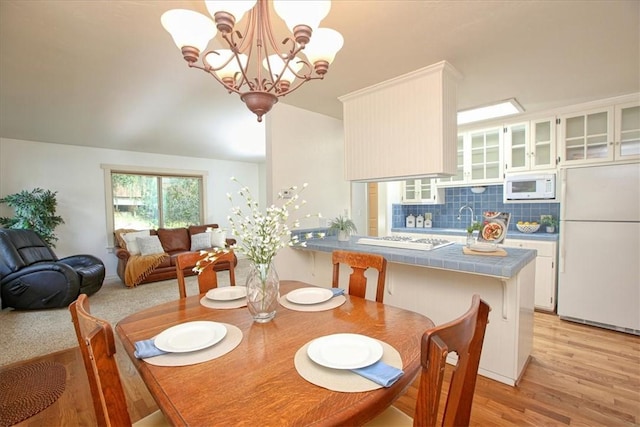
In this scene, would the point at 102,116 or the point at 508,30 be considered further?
the point at 102,116

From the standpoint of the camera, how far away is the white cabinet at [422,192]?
424cm

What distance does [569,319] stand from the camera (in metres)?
3.03

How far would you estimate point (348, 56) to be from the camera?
2102mm

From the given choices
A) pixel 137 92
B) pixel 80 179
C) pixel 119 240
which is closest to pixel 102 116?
pixel 137 92

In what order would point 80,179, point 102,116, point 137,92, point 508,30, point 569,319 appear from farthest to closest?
1. point 80,179
2. point 102,116
3. point 137,92
4. point 569,319
5. point 508,30

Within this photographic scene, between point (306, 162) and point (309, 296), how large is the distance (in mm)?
1861

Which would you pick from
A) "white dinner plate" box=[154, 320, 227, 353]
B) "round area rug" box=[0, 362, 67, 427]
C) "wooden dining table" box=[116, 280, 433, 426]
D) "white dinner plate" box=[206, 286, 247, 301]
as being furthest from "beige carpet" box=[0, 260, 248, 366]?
"white dinner plate" box=[154, 320, 227, 353]

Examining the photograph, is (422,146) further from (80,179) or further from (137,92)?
(80,179)

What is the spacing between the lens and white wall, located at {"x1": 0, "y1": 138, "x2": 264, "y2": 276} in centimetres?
459

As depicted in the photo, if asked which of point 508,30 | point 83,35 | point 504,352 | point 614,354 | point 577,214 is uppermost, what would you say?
point 83,35

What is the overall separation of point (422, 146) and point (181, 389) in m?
2.19

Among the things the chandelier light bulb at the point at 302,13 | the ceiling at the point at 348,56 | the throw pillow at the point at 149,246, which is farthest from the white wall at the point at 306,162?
the throw pillow at the point at 149,246

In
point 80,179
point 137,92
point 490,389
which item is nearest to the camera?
point 490,389

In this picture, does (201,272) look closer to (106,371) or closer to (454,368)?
(106,371)
